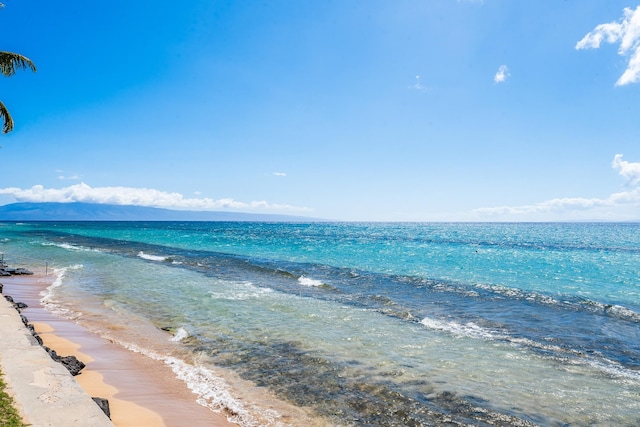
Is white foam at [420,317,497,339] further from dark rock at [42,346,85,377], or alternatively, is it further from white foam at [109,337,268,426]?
dark rock at [42,346,85,377]

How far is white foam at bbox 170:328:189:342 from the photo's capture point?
13.9m

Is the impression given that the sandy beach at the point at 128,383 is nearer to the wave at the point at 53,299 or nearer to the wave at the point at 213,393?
the wave at the point at 213,393

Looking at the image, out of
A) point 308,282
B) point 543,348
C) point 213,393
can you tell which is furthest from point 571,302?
point 213,393

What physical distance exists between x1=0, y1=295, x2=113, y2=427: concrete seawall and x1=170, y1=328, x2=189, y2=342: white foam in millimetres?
4717

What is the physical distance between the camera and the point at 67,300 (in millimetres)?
20297

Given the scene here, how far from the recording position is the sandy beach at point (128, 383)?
814 cm

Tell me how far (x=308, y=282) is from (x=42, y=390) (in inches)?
811

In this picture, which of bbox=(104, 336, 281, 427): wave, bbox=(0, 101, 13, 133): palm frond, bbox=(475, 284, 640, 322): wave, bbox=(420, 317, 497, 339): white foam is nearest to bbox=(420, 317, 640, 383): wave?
bbox=(420, 317, 497, 339): white foam

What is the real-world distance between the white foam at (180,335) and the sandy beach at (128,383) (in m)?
1.84

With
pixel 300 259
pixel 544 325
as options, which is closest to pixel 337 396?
pixel 544 325

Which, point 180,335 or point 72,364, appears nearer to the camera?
point 72,364

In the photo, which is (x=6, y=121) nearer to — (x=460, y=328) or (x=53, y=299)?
(x=53, y=299)

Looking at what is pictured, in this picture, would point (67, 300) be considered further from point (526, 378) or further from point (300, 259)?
point (300, 259)

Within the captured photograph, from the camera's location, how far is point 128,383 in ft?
32.2
